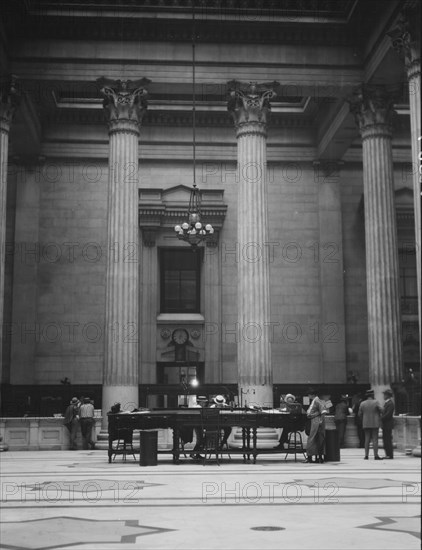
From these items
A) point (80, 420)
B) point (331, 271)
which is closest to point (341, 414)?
point (80, 420)

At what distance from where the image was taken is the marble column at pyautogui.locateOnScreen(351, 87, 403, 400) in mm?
22672

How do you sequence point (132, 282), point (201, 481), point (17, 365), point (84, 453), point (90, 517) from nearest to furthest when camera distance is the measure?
point (90, 517)
point (201, 481)
point (84, 453)
point (132, 282)
point (17, 365)

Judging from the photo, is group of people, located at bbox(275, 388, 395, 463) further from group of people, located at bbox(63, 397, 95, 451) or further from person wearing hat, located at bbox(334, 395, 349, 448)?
group of people, located at bbox(63, 397, 95, 451)

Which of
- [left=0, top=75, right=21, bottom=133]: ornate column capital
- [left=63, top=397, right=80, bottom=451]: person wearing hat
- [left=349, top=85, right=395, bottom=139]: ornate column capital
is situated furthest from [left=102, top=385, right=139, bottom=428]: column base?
[left=349, top=85, right=395, bottom=139]: ornate column capital

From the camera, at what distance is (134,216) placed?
898 inches

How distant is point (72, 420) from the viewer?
837 inches

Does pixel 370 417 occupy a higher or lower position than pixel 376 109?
lower

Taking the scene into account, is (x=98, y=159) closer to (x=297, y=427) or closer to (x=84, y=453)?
(x=84, y=453)

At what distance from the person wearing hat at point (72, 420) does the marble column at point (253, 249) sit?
174 inches

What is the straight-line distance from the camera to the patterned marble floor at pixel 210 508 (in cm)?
653

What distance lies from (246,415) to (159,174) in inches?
609

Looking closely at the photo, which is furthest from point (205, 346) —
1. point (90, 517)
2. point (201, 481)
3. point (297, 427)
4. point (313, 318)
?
point (90, 517)

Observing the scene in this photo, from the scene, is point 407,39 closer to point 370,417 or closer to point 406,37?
point 406,37

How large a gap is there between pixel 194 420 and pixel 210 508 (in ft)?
25.3
